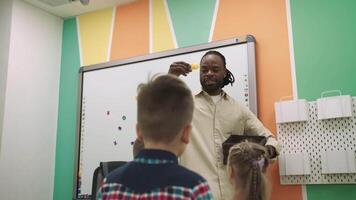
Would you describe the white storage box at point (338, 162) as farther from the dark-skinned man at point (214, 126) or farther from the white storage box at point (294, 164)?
the dark-skinned man at point (214, 126)

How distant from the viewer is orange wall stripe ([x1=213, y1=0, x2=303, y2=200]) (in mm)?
2275

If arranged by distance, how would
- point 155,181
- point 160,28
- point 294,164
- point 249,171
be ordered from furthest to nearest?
point 160,28 → point 294,164 → point 249,171 → point 155,181

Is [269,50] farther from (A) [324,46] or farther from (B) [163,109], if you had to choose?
(B) [163,109]

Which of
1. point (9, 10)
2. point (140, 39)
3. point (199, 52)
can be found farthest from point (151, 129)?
point (9, 10)

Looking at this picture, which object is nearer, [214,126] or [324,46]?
[214,126]

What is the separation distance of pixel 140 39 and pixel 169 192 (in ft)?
7.16

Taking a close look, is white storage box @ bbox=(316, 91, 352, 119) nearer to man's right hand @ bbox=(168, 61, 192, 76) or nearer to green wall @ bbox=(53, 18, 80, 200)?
man's right hand @ bbox=(168, 61, 192, 76)

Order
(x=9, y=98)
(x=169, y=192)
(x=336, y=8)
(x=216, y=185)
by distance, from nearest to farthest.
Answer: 1. (x=169, y=192)
2. (x=216, y=185)
3. (x=336, y=8)
4. (x=9, y=98)

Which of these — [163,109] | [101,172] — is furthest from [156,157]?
[101,172]

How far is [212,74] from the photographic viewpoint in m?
2.00

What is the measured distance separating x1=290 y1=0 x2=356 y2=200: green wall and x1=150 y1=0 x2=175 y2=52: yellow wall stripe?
0.90 metres

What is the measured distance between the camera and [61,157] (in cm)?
311

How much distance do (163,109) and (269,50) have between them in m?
1.58

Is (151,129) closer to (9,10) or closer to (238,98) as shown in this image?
(238,98)
